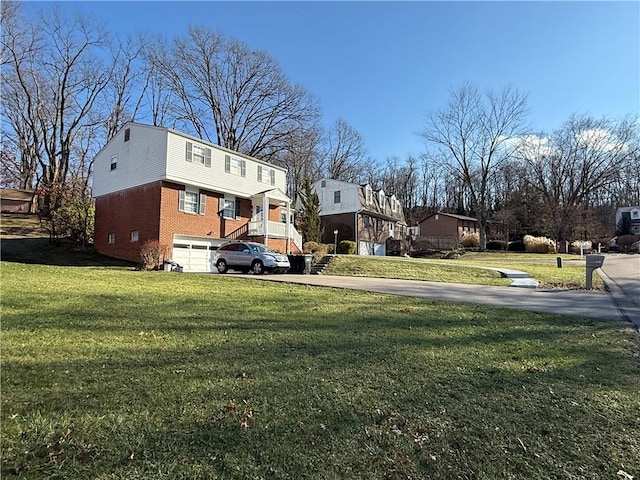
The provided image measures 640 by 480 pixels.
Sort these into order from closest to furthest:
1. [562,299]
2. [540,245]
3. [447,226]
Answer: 1. [562,299]
2. [540,245]
3. [447,226]

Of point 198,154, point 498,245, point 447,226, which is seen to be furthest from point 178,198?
point 447,226

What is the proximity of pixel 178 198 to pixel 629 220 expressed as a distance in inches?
2117

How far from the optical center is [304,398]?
10.6 feet

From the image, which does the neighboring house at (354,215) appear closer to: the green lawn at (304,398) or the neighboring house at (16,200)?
the neighboring house at (16,200)

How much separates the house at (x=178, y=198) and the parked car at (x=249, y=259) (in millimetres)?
3317

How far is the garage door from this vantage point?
20.2 metres

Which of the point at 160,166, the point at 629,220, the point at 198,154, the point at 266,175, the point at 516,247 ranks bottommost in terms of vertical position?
the point at 516,247

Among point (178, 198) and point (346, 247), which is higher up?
point (178, 198)

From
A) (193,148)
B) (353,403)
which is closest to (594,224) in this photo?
(193,148)

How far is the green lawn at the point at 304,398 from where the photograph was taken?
236 cm

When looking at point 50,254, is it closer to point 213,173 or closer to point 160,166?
point 160,166

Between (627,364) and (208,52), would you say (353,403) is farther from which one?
(208,52)

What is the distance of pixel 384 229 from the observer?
1533 inches

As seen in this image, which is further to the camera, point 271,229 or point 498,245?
point 498,245
